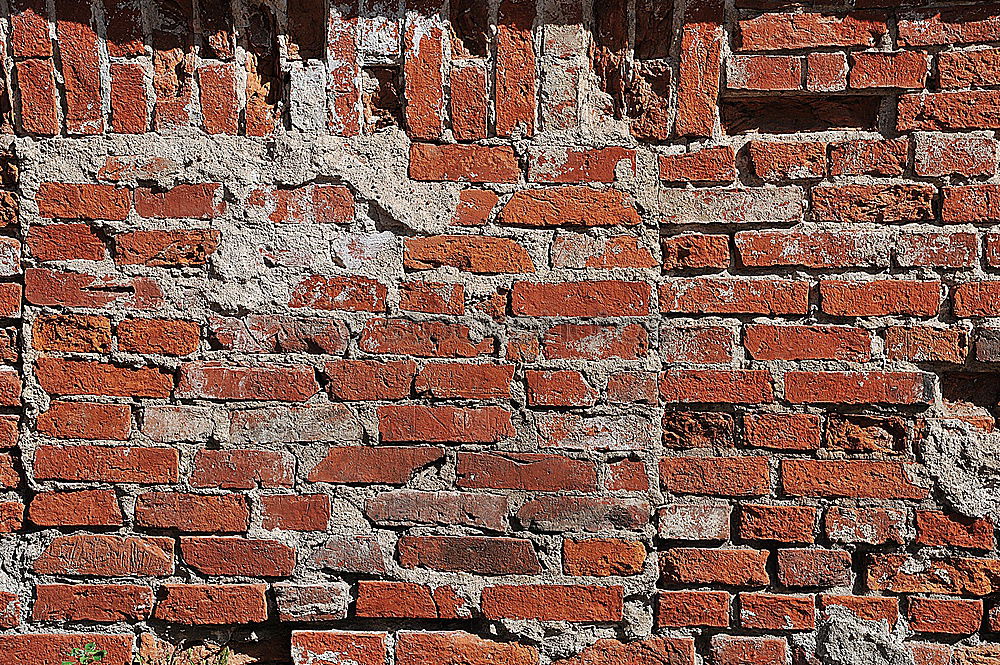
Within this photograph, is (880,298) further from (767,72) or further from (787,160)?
(767,72)

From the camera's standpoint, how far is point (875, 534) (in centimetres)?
185

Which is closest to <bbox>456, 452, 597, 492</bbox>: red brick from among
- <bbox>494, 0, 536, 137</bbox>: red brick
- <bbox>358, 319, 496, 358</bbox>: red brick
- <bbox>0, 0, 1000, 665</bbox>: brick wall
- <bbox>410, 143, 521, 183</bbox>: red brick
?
<bbox>0, 0, 1000, 665</bbox>: brick wall

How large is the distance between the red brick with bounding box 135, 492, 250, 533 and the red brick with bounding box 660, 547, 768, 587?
37.2 inches

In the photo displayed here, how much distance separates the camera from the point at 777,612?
1.86 metres

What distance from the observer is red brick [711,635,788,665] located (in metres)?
1.86

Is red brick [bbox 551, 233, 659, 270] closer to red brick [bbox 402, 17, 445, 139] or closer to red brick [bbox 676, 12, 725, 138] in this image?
red brick [bbox 676, 12, 725, 138]

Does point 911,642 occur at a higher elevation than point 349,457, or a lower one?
lower

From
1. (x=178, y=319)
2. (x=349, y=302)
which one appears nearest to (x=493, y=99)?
(x=349, y=302)

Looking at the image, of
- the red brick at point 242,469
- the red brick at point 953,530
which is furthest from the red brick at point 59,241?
the red brick at point 953,530

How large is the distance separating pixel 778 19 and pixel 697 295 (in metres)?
0.62

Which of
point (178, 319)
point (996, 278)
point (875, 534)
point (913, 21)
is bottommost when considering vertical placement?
point (875, 534)

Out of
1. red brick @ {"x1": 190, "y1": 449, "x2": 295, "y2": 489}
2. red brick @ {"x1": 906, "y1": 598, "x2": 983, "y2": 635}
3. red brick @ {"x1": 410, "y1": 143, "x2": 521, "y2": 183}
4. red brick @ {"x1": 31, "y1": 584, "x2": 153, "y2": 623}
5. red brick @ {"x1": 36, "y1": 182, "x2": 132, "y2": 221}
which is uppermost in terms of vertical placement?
red brick @ {"x1": 410, "y1": 143, "x2": 521, "y2": 183}

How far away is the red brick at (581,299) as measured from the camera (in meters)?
1.85

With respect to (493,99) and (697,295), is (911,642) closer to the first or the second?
(697,295)
